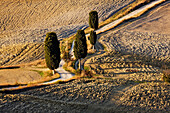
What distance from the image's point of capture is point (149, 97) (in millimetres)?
28156

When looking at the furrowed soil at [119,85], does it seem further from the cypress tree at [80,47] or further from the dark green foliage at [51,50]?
the dark green foliage at [51,50]

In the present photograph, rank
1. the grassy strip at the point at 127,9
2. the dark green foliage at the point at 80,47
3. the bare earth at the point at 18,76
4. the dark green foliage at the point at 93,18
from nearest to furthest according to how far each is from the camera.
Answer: the bare earth at the point at 18,76, the dark green foliage at the point at 80,47, the dark green foliage at the point at 93,18, the grassy strip at the point at 127,9

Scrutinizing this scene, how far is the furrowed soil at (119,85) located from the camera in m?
25.0

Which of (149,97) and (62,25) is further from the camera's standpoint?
(62,25)

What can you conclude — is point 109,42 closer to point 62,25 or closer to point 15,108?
point 62,25

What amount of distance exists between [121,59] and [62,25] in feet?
112

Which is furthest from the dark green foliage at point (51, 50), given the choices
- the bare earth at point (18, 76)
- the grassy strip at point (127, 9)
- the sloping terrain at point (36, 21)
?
the grassy strip at point (127, 9)

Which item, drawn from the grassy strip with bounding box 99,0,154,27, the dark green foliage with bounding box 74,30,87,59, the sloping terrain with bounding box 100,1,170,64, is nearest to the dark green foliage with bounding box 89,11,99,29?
the sloping terrain with bounding box 100,1,170,64

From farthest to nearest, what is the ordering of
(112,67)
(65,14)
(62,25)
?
(65,14) < (62,25) < (112,67)

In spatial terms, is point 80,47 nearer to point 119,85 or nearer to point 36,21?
point 119,85

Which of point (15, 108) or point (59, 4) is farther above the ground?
point (59, 4)

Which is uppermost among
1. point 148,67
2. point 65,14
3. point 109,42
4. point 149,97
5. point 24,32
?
point 65,14

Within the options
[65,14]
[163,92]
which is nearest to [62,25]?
[65,14]

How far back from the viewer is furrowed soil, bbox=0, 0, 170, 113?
25000 mm
